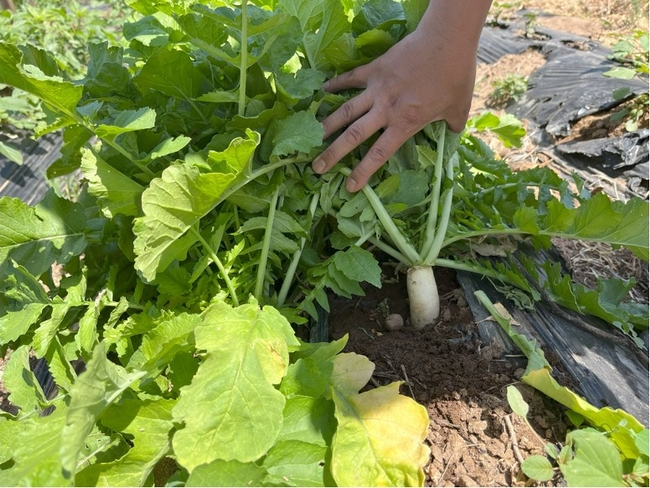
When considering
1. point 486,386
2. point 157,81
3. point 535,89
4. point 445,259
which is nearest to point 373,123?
point 445,259

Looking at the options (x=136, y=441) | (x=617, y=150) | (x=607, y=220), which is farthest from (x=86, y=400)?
(x=617, y=150)

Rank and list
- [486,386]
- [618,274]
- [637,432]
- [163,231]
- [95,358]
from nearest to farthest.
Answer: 1. [95,358]
2. [637,432]
3. [163,231]
4. [486,386]
5. [618,274]

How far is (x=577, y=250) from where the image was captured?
2.38m

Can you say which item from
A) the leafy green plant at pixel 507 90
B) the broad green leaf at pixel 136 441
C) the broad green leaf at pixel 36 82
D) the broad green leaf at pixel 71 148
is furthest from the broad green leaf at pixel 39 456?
the leafy green plant at pixel 507 90

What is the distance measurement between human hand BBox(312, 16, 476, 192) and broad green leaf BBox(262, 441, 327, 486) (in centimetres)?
79

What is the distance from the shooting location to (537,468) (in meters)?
1.06

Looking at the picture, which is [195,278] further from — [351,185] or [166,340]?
[351,185]

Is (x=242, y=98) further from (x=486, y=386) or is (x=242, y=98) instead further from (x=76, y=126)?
(x=486, y=386)

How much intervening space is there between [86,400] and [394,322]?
0.99 m

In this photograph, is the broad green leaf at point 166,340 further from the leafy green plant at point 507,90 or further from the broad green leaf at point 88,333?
the leafy green plant at point 507,90

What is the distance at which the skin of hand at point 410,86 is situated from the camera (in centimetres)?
143

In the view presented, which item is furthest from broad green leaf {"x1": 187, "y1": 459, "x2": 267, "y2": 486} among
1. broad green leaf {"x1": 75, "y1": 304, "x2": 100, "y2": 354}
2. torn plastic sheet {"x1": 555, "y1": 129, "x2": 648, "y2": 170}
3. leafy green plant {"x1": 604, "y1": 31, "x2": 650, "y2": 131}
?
leafy green plant {"x1": 604, "y1": 31, "x2": 650, "y2": 131}

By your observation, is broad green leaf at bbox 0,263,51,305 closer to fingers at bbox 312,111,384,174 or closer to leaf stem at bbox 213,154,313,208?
leaf stem at bbox 213,154,313,208

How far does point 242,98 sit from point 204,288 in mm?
567
